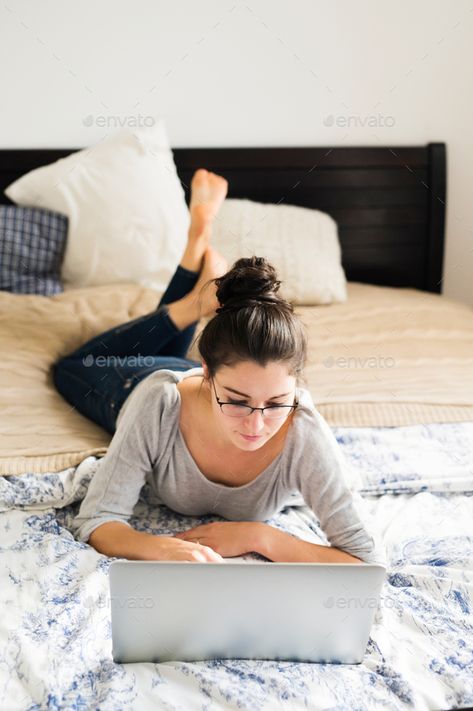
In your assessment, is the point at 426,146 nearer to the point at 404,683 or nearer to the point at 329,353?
the point at 329,353

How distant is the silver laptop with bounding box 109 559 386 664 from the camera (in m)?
1.03

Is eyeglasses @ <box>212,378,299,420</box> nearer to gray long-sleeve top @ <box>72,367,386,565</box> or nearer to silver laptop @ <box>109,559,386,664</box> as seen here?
gray long-sleeve top @ <box>72,367,386,565</box>

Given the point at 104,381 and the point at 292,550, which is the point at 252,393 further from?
the point at 104,381

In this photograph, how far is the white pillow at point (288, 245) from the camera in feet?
9.14

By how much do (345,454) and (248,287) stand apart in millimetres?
557

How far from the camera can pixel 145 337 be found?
6.75ft

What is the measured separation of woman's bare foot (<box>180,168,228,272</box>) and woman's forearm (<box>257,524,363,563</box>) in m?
0.88

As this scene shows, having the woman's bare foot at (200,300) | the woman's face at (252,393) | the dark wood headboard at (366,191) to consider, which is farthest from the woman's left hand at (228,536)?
the dark wood headboard at (366,191)

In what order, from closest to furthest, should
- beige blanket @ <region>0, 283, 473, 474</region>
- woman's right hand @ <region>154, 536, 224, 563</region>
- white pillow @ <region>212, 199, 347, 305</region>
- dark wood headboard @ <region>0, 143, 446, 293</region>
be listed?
woman's right hand @ <region>154, 536, 224, 563</region>, beige blanket @ <region>0, 283, 473, 474</region>, white pillow @ <region>212, 199, 347, 305</region>, dark wood headboard @ <region>0, 143, 446, 293</region>

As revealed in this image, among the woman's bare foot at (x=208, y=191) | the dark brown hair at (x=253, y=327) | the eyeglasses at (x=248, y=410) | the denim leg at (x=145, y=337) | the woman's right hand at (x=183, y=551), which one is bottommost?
the woman's right hand at (x=183, y=551)

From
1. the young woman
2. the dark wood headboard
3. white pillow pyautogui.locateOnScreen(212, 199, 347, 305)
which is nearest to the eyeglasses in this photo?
the young woman

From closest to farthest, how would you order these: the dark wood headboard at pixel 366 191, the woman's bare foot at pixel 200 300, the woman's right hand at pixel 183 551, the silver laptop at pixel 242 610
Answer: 1. the silver laptop at pixel 242 610
2. the woman's right hand at pixel 183 551
3. the woman's bare foot at pixel 200 300
4. the dark wood headboard at pixel 366 191

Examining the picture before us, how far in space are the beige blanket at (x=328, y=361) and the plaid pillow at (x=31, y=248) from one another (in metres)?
0.14

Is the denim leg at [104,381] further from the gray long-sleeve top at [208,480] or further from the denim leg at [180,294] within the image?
the gray long-sleeve top at [208,480]
